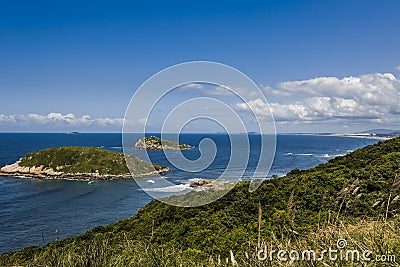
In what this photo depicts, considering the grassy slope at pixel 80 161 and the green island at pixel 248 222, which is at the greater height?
the green island at pixel 248 222

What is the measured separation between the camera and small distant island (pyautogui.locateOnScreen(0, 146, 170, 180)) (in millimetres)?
76500

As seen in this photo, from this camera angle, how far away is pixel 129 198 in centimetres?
5353

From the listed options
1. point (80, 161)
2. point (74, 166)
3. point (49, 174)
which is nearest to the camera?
point (49, 174)

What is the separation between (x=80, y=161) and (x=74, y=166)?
2.85m

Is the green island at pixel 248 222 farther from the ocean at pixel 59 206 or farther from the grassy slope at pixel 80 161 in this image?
the grassy slope at pixel 80 161

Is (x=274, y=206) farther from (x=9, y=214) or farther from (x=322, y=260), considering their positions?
(x=9, y=214)

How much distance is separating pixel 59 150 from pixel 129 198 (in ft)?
142
